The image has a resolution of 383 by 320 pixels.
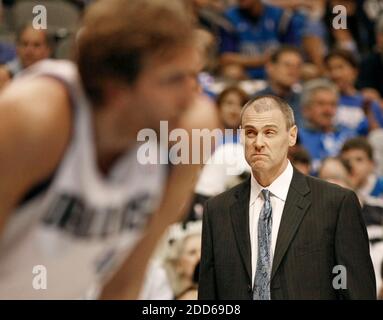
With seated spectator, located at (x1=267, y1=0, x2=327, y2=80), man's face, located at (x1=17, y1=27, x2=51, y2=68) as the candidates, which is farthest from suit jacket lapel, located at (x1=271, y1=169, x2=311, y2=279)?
seated spectator, located at (x1=267, y1=0, x2=327, y2=80)

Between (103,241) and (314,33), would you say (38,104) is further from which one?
(314,33)

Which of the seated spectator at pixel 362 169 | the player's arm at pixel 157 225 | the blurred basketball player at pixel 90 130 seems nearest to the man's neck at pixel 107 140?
the blurred basketball player at pixel 90 130

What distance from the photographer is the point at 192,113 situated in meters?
1.31

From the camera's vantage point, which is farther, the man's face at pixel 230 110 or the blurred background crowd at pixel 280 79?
the man's face at pixel 230 110

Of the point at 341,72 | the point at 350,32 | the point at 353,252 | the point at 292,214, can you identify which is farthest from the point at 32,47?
the point at 350,32

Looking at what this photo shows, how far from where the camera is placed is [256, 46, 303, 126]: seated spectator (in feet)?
→ 14.5

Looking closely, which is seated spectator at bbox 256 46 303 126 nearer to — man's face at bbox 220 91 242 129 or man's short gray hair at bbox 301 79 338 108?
man's short gray hair at bbox 301 79 338 108

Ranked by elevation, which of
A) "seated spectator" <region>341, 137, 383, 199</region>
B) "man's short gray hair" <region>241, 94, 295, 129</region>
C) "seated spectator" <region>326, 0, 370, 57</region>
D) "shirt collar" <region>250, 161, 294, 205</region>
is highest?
"seated spectator" <region>326, 0, 370, 57</region>

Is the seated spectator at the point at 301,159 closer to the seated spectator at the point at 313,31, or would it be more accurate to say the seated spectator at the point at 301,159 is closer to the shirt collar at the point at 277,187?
the shirt collar at the point at 277,187

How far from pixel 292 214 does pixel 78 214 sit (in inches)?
40.5

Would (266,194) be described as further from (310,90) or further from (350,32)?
(350,32)

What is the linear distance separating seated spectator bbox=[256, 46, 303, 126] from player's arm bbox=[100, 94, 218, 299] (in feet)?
9.81

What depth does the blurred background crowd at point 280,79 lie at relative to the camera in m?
3.29
